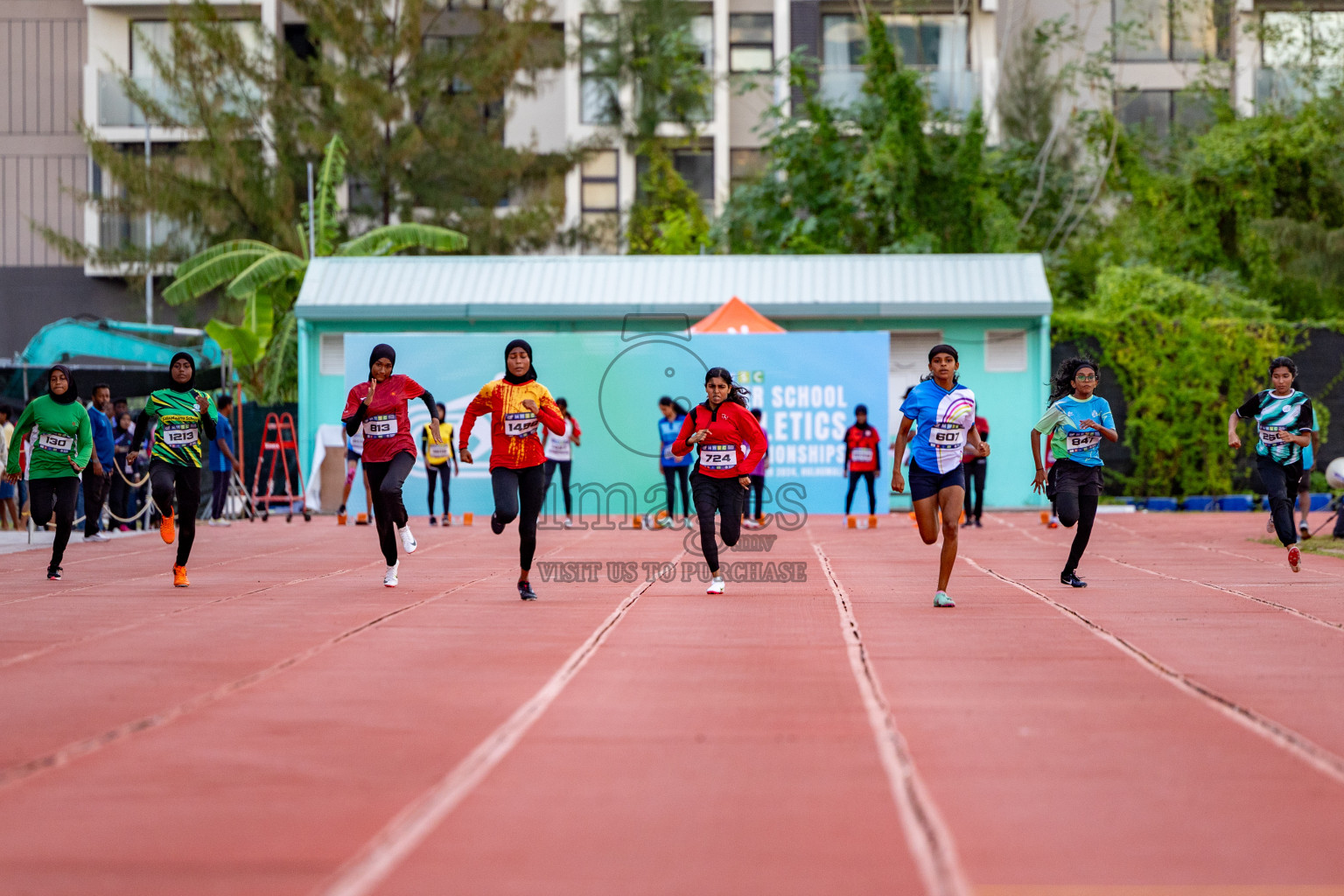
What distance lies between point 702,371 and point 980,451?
1355 centimetres

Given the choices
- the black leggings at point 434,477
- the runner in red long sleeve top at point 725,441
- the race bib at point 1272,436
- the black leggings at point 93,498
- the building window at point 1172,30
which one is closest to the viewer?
the runner in red long sleeve top at point 725,441

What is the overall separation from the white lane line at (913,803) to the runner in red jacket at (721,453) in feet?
11.7

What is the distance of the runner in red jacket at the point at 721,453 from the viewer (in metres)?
11.3

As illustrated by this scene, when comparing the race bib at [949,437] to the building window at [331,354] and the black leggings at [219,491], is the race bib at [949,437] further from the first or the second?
the building window at [331,354]

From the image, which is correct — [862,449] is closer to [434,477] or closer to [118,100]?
[434,477]

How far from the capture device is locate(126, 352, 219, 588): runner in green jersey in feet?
39.1

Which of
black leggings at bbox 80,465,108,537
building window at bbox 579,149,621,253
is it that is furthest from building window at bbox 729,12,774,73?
black leggings at bbox 80,465,108,537

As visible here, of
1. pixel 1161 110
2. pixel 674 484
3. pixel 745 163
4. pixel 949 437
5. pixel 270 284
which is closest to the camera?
pixel 949 437

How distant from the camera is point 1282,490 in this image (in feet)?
42.9

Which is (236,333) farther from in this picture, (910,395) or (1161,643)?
(1161,643)

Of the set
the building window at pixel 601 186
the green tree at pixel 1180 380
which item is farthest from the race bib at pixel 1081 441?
the building window at pixel 601 186

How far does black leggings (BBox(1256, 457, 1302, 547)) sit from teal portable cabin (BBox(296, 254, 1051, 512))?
11742 mm

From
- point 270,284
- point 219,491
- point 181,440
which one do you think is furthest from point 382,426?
point 270,284

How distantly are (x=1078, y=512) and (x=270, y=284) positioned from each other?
22665 mm
